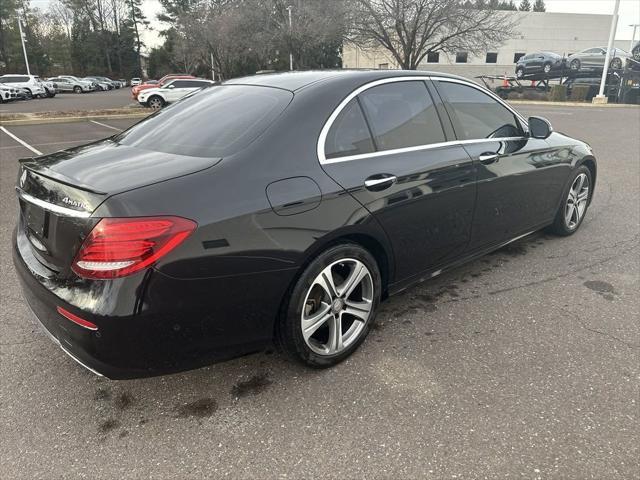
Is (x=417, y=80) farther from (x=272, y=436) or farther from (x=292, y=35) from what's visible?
(x=292, y=35)

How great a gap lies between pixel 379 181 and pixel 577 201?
3.10 meters

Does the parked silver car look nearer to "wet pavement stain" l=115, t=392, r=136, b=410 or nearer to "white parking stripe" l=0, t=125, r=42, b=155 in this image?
"white parking stripe" l=0, t=125, r=42, b=155

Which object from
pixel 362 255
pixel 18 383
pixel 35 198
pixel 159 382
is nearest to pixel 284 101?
pixel 362 255

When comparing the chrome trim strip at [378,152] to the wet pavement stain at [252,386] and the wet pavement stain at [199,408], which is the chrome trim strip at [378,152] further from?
the wet pavement stain at [199,408]

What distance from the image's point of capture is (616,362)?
2842mm

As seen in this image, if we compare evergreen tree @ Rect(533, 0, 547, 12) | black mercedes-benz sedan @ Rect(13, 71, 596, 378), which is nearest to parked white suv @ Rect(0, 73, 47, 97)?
black mercedes-benz sedan @ Rect(13, 71, 596, 378)

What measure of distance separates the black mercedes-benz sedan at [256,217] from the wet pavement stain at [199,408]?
0.33 metres

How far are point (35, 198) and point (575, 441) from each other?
9.32 feet

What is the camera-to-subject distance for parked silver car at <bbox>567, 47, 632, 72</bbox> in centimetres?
3028

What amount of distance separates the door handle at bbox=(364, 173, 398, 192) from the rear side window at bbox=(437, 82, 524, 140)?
34.8 inches

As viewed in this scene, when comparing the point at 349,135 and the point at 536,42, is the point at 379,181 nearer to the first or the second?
the point at 349,135

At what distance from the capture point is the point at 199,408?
248 cm

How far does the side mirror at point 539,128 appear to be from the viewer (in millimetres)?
4074

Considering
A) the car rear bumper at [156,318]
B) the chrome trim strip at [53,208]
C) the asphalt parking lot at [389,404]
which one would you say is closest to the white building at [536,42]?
the asphalt parking lot at [389,404]
